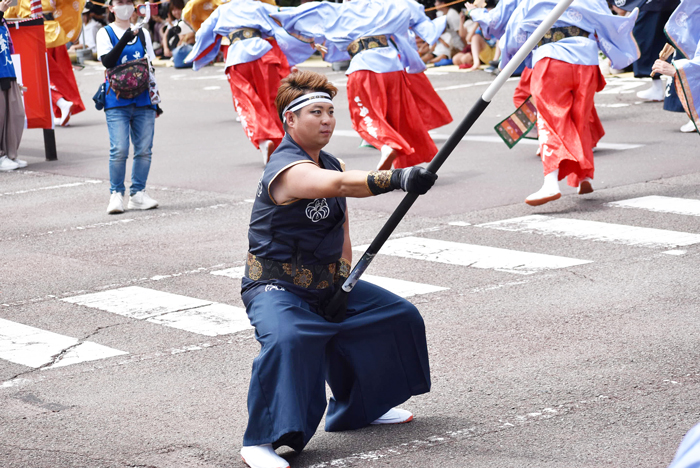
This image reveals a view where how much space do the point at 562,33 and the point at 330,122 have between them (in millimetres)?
4882

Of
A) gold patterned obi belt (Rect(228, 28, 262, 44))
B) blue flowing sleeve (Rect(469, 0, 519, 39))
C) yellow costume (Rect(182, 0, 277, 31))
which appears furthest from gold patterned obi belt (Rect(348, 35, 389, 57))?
yellow costume (Rect(182, 0, 277, 31))

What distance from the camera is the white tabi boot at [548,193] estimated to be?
8203 mm

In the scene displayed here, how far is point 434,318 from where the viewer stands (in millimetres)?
5664

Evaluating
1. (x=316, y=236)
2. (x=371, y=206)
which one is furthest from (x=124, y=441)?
(x=371, y=206)

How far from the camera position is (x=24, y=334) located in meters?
5.74

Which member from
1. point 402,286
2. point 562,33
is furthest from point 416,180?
point 562,33

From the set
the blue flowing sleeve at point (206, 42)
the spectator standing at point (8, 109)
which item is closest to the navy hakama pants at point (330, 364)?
the blue flowing sleeve at point (206, 42)

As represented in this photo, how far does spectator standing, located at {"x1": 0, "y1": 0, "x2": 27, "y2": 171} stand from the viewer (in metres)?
11.6

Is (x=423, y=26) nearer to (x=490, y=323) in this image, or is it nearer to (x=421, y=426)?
(x=490, y=323)

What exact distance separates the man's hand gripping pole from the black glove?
5cm

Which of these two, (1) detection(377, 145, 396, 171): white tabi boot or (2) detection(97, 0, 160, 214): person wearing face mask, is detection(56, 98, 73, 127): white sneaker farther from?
(1) detection(377, 145, 396, 171): white tabi boot

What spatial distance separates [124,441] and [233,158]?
8.37m

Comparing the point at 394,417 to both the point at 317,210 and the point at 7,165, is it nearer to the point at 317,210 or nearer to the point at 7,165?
the point at 317,210

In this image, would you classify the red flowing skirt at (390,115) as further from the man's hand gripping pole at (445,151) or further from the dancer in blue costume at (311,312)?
the man's hand gripping pole at (445,151)
